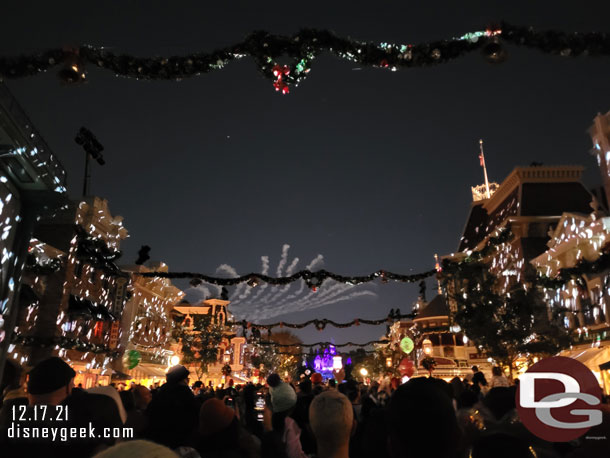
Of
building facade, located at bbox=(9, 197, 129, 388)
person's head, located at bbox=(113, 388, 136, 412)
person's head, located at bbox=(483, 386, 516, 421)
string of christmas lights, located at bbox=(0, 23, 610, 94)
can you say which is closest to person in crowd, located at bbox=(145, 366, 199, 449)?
person's head, located at bbox=(113, 388, 136, 412)

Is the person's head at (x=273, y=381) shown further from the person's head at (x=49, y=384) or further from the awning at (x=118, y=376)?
the awning at (x=118, y=376)

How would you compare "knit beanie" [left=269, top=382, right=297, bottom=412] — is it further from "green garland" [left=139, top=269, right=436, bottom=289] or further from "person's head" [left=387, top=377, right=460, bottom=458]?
"green garland" [left=139, top=269, right=436, bottom=289]

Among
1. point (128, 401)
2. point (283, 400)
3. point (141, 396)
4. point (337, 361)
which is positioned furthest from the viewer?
point (337, 361)

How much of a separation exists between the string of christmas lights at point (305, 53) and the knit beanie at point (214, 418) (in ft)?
23.3

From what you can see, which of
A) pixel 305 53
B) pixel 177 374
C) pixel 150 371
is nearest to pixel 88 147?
pixel 150 371

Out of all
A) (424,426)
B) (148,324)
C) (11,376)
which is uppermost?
(148,324)

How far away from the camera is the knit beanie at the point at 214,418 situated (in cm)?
400

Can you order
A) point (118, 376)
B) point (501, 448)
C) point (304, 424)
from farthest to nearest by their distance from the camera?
point (118, 376) < point (304, 424) < point (501, 448)

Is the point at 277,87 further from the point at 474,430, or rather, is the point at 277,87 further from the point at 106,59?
the point at 474,430

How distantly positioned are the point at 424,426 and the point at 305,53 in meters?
8.46

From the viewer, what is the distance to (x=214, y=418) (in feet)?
13.2

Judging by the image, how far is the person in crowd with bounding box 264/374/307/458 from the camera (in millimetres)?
4605

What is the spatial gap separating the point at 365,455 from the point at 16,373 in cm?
426

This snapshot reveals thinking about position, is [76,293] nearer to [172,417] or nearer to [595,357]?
[172,417]
